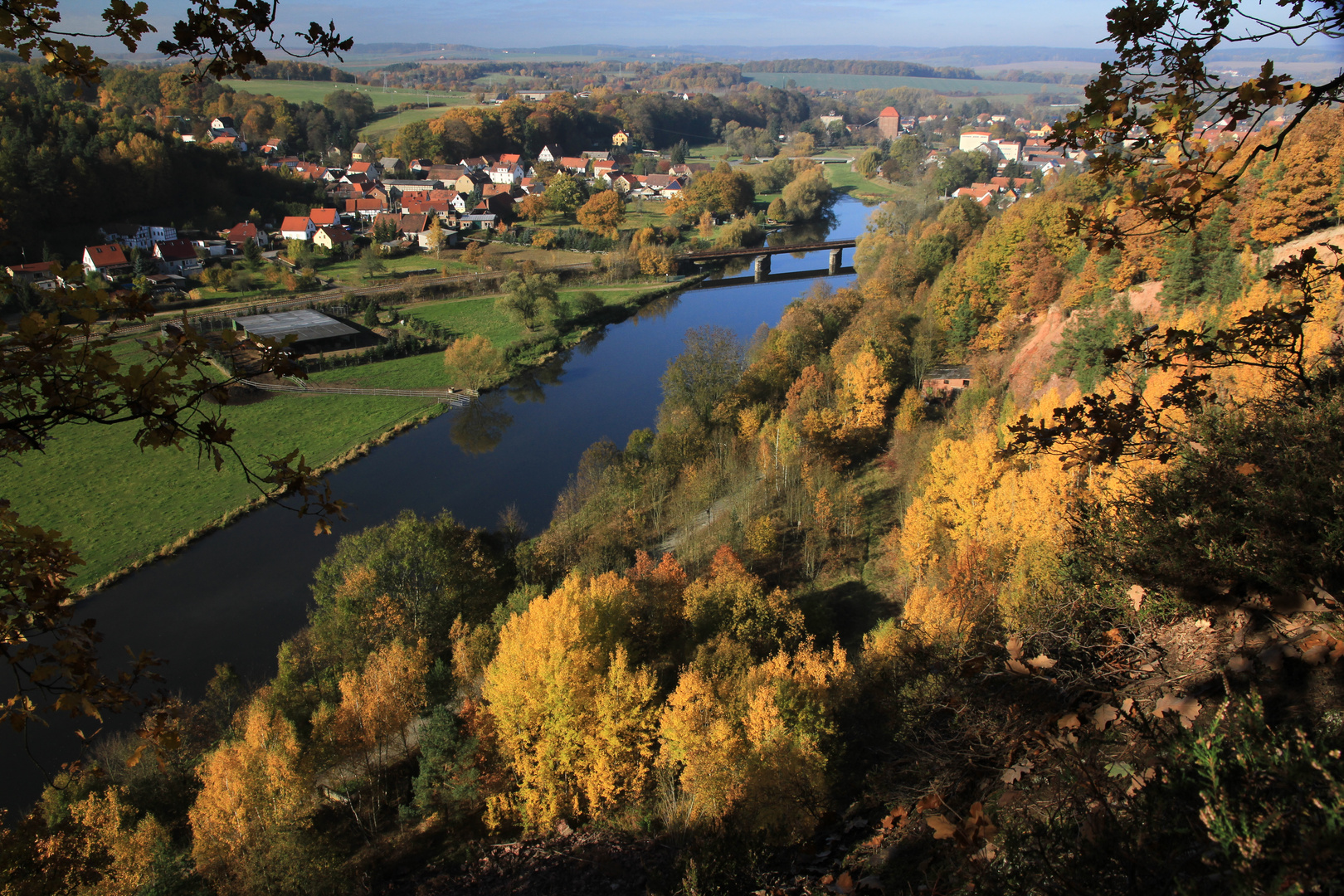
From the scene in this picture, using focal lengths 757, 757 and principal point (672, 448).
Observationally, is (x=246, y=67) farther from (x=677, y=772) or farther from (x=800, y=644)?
(x=800, y=644)

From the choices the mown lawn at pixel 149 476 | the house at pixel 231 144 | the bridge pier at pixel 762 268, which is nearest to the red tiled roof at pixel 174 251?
the mown lawn at pixel 149 476

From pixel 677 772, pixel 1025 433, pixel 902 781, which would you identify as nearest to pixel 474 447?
pixel 677 772

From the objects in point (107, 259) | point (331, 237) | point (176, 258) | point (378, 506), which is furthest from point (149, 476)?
point (331, 237)

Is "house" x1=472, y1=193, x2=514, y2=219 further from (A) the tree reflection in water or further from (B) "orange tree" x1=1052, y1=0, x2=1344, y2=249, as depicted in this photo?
(B) "orange tree" x1=1052, y1=0, x2=1344, y2=249

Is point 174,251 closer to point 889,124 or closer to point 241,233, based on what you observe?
point 241,233

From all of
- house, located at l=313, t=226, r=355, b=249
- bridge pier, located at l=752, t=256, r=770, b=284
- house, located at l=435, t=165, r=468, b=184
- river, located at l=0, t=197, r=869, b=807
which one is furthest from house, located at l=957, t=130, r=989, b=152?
house, located at l=313, t=226, r=355, b=249
